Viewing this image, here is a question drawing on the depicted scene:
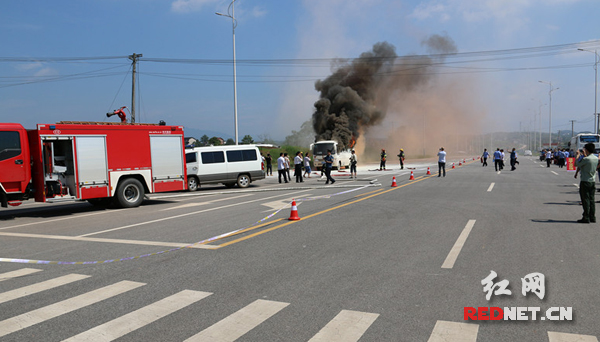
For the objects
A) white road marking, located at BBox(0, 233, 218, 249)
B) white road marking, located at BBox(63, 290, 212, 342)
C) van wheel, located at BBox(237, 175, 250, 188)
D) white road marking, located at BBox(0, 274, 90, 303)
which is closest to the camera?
white road marking, located at BBox(63, 290, 212, 342)

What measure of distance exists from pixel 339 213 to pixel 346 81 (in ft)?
149

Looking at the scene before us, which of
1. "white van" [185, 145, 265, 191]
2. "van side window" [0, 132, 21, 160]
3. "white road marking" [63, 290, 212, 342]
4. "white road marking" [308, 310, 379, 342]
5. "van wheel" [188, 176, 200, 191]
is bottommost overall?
"white road marking" [308, 310, 379, 342]

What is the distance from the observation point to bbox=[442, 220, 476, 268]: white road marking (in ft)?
19.9

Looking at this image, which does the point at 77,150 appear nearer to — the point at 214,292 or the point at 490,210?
the point at 214,292

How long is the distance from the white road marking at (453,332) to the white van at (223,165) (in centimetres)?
1719

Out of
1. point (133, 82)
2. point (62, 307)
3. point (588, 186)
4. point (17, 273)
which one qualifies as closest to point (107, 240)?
point (17, 273)

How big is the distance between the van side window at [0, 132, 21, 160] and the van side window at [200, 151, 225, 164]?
29.2 feet

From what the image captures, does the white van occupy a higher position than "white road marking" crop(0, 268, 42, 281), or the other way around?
the white van

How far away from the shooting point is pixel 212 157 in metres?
20.8

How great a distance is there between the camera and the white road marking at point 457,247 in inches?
239

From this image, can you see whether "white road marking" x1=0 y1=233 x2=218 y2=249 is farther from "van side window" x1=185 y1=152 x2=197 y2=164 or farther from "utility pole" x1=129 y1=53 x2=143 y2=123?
"utility pole" x1=129 y1=53 x2=143 y2=123

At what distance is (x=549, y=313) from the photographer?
424 cm

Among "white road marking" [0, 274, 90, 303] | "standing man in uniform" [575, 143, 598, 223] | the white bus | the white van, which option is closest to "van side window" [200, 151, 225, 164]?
the white van

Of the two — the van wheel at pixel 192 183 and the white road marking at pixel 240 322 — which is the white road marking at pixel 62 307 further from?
the van wheel at pixel 192 183
